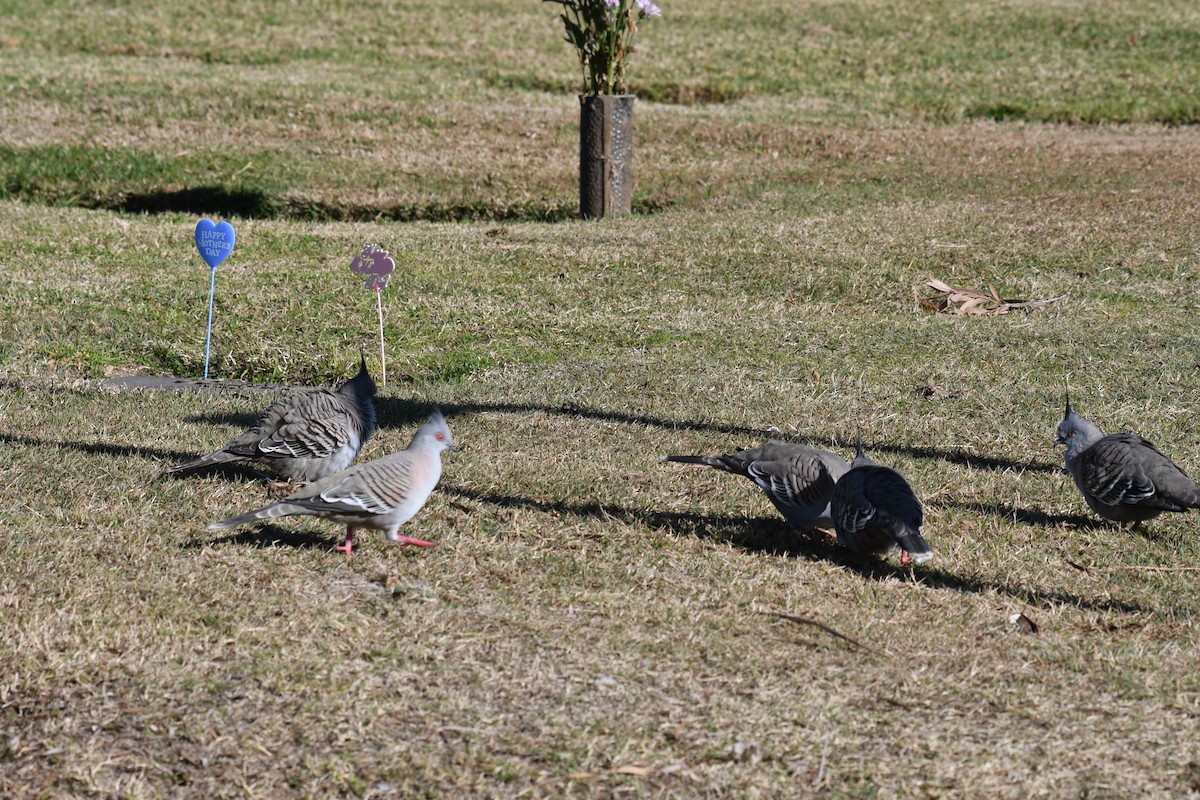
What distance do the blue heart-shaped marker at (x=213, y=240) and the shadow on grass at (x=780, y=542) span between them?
111 inches

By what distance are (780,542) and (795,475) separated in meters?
0.39

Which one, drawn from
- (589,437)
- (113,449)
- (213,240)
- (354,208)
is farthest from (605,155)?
(113,449)

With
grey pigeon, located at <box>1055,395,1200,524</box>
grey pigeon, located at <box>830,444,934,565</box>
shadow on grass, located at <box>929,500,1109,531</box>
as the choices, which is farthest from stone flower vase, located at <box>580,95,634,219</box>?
grey pigeon, located at <box>830,444,934,565</box>

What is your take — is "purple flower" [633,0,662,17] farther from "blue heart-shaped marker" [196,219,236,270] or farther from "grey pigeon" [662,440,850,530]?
"grey pigeon" [662,440,850,530]

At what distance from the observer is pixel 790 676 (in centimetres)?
427

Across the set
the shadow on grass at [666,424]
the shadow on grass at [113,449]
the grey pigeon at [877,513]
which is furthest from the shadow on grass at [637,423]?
the grey pigeon at [877,513]

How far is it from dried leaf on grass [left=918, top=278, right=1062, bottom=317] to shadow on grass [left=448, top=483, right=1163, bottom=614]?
161 inches

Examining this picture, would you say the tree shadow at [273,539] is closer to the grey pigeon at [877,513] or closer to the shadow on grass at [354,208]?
the grey pigeon at [877,513]

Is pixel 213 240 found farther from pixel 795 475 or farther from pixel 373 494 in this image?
pixel 795 475

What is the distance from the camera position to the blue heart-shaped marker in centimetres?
790

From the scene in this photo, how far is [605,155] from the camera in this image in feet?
39.9

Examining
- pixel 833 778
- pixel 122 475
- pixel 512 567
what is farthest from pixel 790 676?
pixel 122 475

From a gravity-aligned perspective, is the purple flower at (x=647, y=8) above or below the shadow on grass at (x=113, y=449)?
above

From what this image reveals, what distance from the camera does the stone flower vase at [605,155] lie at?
39.3 feet
